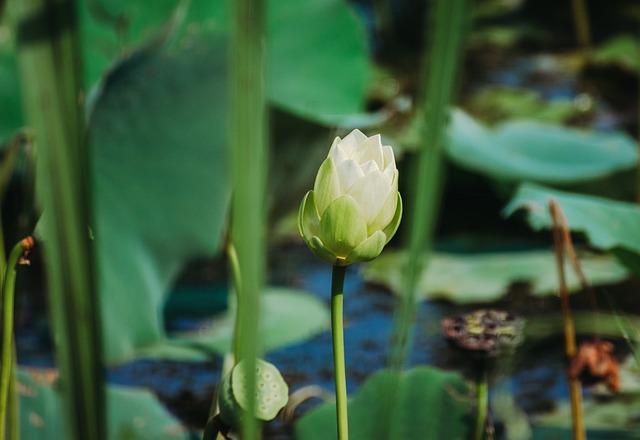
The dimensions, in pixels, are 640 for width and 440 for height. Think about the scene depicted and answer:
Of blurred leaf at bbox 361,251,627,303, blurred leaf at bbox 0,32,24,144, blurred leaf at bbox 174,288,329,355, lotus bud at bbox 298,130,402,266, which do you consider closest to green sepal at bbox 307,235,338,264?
lotus bud at bbox 298,130,402,266

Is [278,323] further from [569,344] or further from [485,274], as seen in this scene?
[569,344]

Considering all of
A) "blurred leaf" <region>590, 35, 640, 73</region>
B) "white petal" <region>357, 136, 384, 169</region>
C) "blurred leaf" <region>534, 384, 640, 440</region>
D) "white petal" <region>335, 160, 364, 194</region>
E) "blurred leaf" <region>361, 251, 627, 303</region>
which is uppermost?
"blurred leaf" <region>590, 35, 640, 73</region>

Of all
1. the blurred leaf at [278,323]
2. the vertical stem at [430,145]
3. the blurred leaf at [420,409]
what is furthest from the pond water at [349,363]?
the vertical stem at [430,145]

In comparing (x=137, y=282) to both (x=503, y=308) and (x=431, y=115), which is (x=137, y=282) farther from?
(x=431, y=115)

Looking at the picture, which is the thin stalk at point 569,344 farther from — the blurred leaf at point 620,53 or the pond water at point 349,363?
the blurred leaf at point 620,53

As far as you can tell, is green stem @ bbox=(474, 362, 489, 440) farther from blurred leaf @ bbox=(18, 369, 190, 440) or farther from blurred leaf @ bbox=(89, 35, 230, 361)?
blurred leaf @ bbox=(89, 35, 230, 361)

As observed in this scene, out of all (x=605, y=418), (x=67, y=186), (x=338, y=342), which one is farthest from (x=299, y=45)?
(x=67, y=186)
